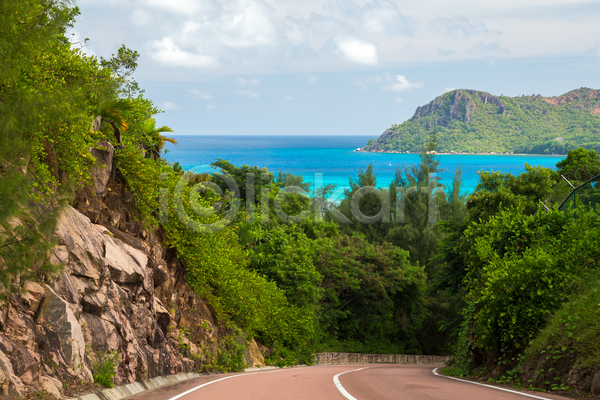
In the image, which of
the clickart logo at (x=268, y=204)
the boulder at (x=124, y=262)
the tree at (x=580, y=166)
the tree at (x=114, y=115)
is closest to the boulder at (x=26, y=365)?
the boulder at (x=124, y=262)

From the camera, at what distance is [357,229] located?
2243 inches

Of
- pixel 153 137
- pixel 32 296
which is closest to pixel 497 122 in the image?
pixel 153 137

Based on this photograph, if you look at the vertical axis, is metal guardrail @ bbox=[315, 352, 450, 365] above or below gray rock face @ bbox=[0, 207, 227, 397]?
below

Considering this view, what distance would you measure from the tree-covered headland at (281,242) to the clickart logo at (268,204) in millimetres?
103

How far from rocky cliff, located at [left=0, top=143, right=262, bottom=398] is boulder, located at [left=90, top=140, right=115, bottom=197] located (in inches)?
1.1

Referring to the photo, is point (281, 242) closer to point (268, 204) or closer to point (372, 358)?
point (268, 204)

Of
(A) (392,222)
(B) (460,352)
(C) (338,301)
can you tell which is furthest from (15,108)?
(A) (392,222)

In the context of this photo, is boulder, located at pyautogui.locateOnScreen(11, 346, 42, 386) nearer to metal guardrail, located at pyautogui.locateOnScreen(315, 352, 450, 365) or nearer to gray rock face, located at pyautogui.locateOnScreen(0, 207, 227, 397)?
gray rock face, located at pyautogui.locateOnScreen(0, 207, 227, 397)

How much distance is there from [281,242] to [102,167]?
17413 millimetres

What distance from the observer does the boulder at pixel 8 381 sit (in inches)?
287

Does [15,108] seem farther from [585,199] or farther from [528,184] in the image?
[528,184]

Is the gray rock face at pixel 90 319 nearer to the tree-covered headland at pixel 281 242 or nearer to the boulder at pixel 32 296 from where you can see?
the boulder at pixel 32 296

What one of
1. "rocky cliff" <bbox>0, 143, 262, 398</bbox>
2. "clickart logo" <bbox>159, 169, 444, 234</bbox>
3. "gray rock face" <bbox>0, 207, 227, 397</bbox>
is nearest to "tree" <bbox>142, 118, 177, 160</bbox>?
"clickart logo" <bbox>159, 169, 444, 234</bbox>

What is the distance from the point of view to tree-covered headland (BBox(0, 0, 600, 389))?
24.9 ft
